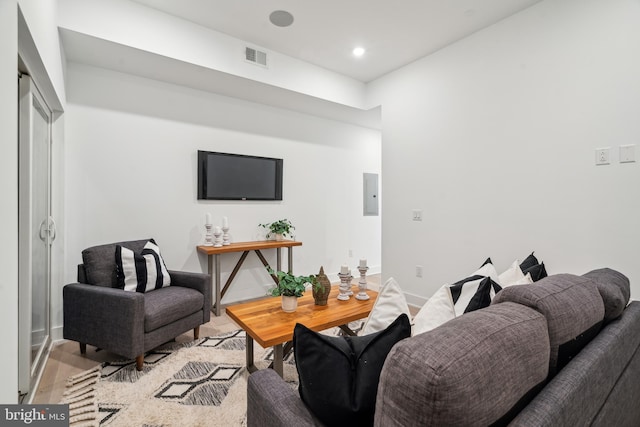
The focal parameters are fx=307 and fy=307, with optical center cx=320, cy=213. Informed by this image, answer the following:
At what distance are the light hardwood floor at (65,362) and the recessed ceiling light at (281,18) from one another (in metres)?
2.93

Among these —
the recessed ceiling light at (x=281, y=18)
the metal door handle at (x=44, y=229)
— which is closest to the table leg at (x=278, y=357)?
the metal door handle at (x=44, y=229)

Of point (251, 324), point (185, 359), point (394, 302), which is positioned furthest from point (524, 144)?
point (185, 359)

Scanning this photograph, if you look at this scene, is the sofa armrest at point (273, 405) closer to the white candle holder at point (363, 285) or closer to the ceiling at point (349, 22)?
the white candle holder at point (363, 285)

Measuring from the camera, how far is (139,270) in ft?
8.29

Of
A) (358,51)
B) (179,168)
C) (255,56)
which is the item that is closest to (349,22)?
(358,51)

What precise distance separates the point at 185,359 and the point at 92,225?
161 cm

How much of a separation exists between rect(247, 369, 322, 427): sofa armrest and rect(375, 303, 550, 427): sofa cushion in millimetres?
299

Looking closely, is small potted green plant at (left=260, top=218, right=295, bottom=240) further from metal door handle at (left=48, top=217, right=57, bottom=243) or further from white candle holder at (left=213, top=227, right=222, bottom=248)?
metal door handle at (left=48, top=217, right=57, bottom=243)

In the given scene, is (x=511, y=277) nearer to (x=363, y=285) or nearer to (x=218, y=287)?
(x=363, y=285)

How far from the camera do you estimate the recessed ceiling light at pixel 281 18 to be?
2770 millimetres

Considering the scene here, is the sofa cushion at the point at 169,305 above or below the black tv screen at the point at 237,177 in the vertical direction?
below

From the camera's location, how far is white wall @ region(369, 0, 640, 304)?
223cm

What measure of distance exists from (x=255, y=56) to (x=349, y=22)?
105cm
